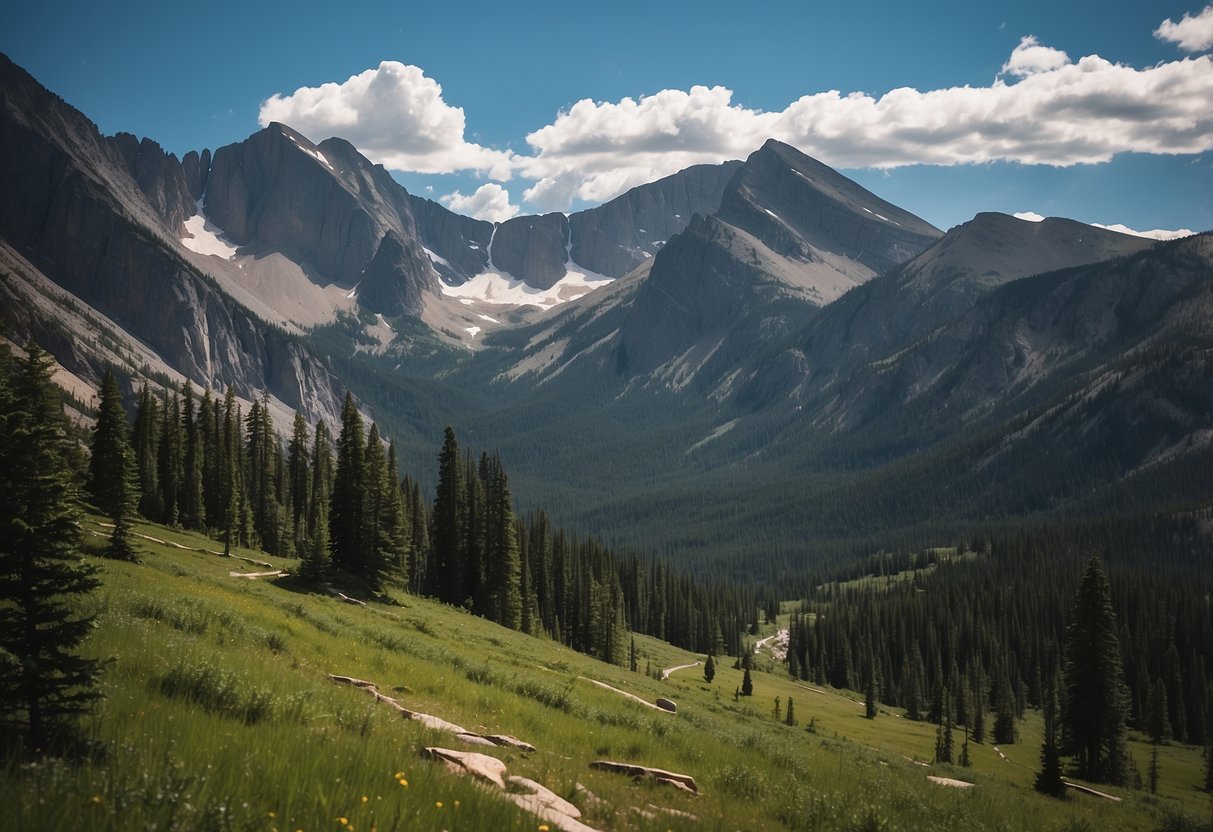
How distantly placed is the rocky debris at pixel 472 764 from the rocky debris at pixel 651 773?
3.25m

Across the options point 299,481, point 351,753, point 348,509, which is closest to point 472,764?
point 351,753

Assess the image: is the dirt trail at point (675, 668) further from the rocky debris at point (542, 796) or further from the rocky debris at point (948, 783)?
the rocky debris at point (542, 796)

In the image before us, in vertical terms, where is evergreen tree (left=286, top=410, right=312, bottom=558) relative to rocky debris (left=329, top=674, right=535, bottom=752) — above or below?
above

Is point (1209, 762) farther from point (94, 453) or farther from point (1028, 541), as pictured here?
point (1028, 541)

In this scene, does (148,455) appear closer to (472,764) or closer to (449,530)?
(449,530)

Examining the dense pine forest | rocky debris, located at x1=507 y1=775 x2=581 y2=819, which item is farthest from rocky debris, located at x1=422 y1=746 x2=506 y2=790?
the dense pine forest

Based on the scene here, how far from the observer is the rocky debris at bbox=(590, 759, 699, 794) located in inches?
552

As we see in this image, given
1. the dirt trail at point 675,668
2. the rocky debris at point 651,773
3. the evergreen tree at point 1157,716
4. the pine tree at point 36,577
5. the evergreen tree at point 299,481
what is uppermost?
the evergreen tree at point 299,481

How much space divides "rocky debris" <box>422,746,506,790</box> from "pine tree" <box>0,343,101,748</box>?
406cm

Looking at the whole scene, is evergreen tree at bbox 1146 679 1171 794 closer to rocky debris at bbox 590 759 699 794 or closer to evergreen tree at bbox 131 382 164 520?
rocky debris at bbox 590 759 699 794

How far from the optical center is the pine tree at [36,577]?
348 inches

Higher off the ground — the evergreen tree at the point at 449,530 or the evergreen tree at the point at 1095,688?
the evergreen tree at the point at 449,530

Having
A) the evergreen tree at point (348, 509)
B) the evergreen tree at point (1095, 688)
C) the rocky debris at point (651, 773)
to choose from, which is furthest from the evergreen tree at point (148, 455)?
the evergreen tree at point (1095, 688)

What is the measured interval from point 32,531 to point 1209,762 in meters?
91.8
